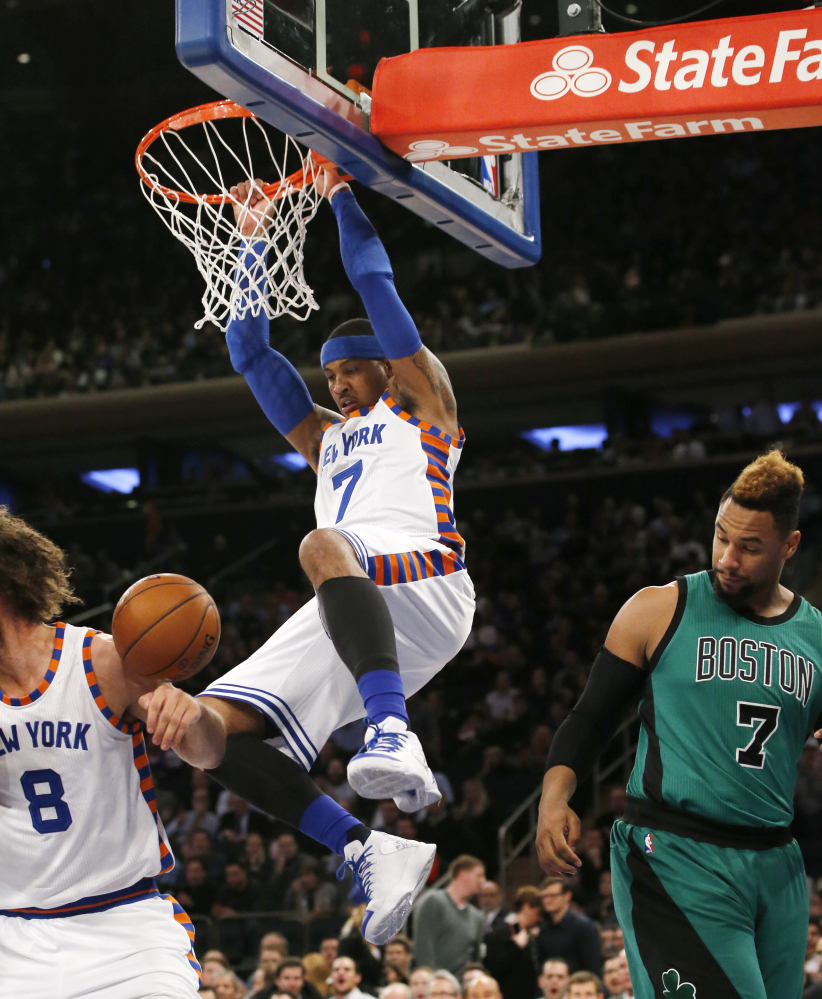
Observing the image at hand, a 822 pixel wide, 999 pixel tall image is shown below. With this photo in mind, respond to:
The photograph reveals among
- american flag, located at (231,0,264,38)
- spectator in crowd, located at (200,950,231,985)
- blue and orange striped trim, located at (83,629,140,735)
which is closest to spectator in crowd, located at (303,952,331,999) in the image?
spectator in crowd, located at (200,950,231,985)

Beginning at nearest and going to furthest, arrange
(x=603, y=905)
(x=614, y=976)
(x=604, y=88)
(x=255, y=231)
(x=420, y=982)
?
(x=604, y=88), (x=255, y=231), (x=614, y=976), (x=420, y=982), (x=603, y=905)

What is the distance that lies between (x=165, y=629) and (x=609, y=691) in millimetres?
1383

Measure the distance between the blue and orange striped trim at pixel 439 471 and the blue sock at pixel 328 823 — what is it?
1093 mm

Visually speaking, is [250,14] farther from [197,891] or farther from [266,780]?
[197,891]

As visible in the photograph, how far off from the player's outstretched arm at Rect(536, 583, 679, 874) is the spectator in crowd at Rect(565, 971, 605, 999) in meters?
4.47

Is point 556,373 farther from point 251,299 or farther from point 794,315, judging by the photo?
point 251,299

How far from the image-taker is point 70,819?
3.41 meters

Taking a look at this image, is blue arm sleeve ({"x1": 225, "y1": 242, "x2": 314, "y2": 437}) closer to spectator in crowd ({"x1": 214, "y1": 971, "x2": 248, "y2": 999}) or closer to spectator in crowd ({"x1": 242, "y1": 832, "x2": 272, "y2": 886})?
spectator in crowd ({"x1": 214, "y1": 971, "x2": 248, "y2": 999})

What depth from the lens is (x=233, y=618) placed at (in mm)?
17453

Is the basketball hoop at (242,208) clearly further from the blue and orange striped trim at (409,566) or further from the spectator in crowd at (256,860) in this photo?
the spectator in crowd at (256,860)

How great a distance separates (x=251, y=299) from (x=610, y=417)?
1386 cm

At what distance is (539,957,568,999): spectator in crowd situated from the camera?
834 cm

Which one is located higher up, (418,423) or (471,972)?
(418,423)

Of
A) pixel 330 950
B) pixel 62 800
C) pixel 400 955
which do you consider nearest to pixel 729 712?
pixel 62 800
